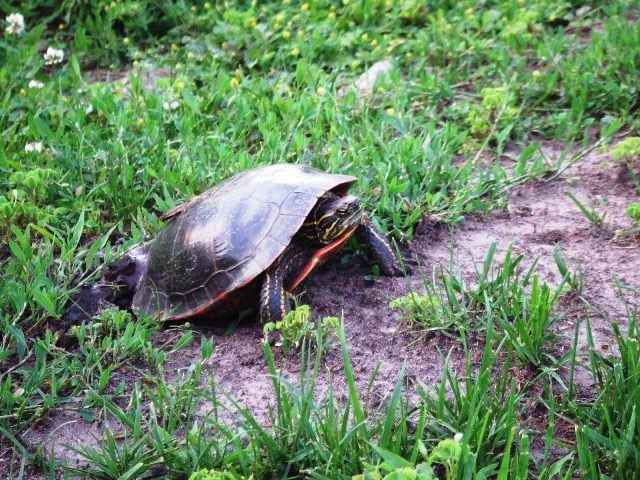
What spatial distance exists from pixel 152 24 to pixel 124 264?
331 centimetres

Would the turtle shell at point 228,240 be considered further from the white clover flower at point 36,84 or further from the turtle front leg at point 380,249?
the white clover flower at point 36,84

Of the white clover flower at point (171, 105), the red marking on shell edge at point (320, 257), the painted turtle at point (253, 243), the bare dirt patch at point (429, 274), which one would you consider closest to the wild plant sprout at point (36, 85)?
the white clover flower at point (171, 105)

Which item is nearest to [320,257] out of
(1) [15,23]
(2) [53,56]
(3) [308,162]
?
(3) [308,162]

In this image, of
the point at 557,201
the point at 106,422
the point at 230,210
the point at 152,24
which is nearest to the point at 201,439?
the point at 106,422

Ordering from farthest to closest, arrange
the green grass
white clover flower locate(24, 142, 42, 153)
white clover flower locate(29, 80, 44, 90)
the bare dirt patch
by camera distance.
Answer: white clover flower locate(29, 80, 44, 90) < white clover flower locate(24, 142, 42, 153) < the bare dirt patch < the green grass

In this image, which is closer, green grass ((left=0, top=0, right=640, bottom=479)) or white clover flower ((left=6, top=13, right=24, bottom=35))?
green grass ((left=0, top=0, right=640, bottom=479))

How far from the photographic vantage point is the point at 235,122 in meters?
5.45

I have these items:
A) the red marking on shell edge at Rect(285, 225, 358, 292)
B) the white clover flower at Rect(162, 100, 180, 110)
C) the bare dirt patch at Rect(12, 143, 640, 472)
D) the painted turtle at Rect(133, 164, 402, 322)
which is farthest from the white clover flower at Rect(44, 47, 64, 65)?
the red marking on shell edge at Rect(285, 225, 358, 292)

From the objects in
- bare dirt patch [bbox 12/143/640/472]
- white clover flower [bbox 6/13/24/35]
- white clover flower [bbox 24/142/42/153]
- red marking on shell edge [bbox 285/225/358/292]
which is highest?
white clover flower [bbox 6/13/24/35]

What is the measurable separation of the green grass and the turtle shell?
250mm

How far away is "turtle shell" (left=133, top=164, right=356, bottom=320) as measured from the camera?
3746 millimetres

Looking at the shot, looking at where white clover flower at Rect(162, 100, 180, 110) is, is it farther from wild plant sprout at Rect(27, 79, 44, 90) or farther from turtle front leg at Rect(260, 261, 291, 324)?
turtle front leg at Rect(260, 261, 291, 324)

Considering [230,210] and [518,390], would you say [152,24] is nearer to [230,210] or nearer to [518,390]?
[230,210]

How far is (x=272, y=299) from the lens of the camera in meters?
3.72
